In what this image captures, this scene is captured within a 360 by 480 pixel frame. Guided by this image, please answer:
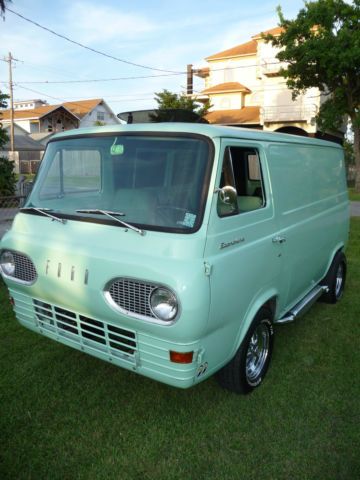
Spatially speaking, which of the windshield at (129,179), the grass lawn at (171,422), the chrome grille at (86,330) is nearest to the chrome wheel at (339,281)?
the grass lawn at (171,422)

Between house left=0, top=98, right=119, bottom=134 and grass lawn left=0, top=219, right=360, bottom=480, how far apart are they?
45.5m

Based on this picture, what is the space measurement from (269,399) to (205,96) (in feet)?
113

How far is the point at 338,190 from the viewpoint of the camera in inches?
207

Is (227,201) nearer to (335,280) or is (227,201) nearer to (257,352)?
(257,352)

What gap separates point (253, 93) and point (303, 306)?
33.1 metres

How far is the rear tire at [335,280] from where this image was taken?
5.09 metres

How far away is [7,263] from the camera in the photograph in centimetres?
326

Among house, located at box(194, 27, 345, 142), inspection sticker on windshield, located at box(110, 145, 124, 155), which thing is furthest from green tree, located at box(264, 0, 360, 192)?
inspection sticker on windshield, located at box(110, 145, 124, 155)

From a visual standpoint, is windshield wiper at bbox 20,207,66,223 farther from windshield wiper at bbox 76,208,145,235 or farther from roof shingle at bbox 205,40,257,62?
roof shingle at bbox 205,40,257,62

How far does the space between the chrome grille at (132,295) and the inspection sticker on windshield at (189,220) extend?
46cm

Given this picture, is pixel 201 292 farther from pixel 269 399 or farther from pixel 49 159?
pixel 49 159

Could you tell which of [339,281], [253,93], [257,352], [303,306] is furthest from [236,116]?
[257,352]

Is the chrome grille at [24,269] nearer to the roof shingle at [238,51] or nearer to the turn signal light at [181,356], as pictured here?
the turn signal light at [181,356]

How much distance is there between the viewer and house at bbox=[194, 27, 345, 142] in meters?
28.2
